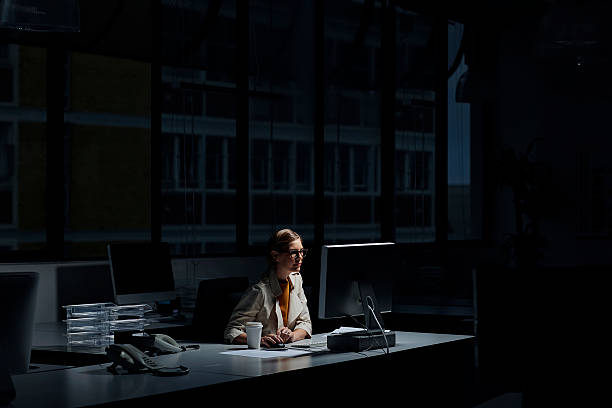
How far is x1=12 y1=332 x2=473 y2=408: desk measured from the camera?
3018 millimetres

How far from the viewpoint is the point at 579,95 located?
15.7 feet

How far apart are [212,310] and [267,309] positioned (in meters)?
0.45

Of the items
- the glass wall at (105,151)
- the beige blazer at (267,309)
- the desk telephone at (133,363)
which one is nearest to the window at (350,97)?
the beige blazer at (267,309)

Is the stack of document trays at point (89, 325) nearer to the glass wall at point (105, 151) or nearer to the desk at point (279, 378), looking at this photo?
the desk at point (279, 378)

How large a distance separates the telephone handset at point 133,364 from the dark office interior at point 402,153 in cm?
125

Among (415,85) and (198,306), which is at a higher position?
(415,85)

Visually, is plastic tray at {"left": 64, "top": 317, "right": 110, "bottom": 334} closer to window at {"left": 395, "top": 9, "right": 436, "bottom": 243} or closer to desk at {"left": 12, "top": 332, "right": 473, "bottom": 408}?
desk at {"left": 12, "top": 332, "right": 473, "bottom": 408}

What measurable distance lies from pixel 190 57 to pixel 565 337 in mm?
4956

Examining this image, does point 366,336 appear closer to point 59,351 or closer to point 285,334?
point 285,334

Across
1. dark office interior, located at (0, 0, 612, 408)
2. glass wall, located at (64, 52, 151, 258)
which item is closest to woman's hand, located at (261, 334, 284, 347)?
dark office interior, located at (0, 0, 612, 408)

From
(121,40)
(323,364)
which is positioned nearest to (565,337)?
(323,364)

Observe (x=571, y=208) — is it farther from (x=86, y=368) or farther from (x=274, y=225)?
(x=86, y=368)

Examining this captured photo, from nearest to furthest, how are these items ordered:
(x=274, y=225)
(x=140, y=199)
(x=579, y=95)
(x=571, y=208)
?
(x=579, y=95)
(x=274, y=225)
(x=571, y=208)
(x=140, y=199)

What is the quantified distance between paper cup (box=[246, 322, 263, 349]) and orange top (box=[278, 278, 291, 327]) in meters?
0.50
